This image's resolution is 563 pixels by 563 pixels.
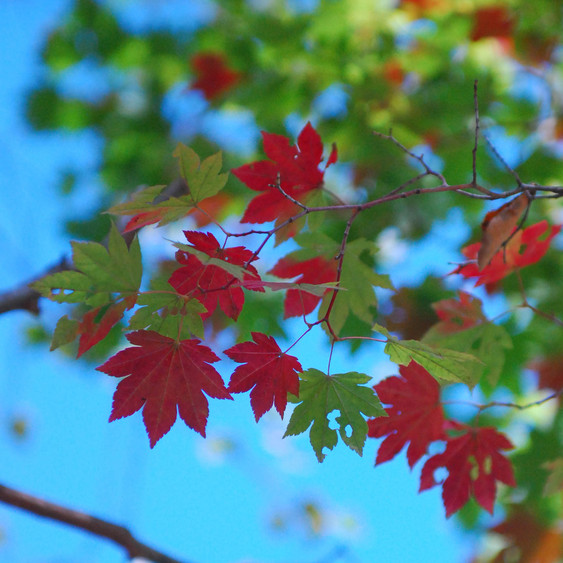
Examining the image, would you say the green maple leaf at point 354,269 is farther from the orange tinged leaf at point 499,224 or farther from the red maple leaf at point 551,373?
the red maple leaf at point 551,373

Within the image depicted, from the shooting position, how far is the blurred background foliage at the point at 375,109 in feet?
5.37

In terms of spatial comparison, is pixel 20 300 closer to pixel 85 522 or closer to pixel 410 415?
pixel 85 522

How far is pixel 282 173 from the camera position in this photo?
67cm

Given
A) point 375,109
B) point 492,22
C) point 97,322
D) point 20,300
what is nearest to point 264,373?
point 97,322

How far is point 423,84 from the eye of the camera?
1.98 meters

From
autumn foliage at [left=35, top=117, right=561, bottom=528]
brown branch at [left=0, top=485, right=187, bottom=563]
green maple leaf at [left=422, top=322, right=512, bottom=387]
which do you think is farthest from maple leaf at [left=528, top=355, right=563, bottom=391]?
brown branch at [left=0, top=485, right=187, bottom=563]

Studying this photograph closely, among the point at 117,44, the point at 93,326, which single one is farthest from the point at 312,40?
the point at 93,326

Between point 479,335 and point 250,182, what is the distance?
0.36 metres

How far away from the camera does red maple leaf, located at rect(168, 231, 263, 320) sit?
1.83 ft

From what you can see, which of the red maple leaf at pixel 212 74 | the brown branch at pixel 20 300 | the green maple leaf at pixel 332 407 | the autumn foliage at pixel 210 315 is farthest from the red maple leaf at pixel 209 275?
the red maple leaf at pixel 212 74

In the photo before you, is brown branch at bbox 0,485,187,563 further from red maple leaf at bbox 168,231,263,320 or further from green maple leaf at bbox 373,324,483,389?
green maple leaf at bbox 373,324,483,389

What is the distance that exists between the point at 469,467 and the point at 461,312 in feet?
0.64

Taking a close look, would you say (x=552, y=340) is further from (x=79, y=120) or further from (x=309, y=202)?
(x=79, y=120)

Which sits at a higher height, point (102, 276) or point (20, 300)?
point (20, 300)
